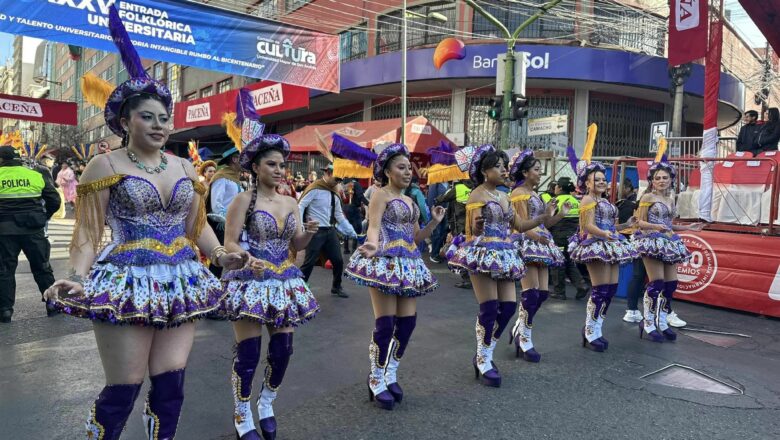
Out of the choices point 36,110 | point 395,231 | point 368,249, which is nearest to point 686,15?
point 395,231

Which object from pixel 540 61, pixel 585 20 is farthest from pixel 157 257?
pixel 585 20

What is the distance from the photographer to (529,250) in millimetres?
5359

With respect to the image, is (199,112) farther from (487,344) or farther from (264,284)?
(264,284)

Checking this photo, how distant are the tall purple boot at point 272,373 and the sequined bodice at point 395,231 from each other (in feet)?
3.49

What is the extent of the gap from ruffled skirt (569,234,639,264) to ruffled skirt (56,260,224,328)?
4.24 meters

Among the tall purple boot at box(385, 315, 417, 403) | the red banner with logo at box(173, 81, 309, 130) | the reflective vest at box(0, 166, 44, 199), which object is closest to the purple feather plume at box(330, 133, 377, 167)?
the red banner with logo at box(173, 81, 309, 130)

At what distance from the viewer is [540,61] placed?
17.1 m

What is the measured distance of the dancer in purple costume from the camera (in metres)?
3.25

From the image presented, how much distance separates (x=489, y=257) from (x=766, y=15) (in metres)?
7.21

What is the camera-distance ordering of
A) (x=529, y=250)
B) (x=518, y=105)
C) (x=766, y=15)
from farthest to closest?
(x=518, y=105) < (x=766, y=15) < (x=529, y=250)

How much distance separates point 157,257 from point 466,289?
7.00 metres

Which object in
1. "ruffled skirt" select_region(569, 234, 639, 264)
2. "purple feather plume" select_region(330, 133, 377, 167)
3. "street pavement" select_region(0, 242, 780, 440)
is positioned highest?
"purple feather plume" select_region(330, 133, 377, 167)

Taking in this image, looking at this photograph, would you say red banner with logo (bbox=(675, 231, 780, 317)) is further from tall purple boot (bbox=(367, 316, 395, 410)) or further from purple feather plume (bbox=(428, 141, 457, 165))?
tall purple boot (bbox=(367, 316, 395, 410))

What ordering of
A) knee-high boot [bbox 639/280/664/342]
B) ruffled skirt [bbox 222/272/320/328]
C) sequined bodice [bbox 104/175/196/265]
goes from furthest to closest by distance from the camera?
knee-high boot [bbox 639/280/664/342] → ruffled skirt [bbox 222/272/320/328] → sequined bodice [bbox 104/175/196/265]
